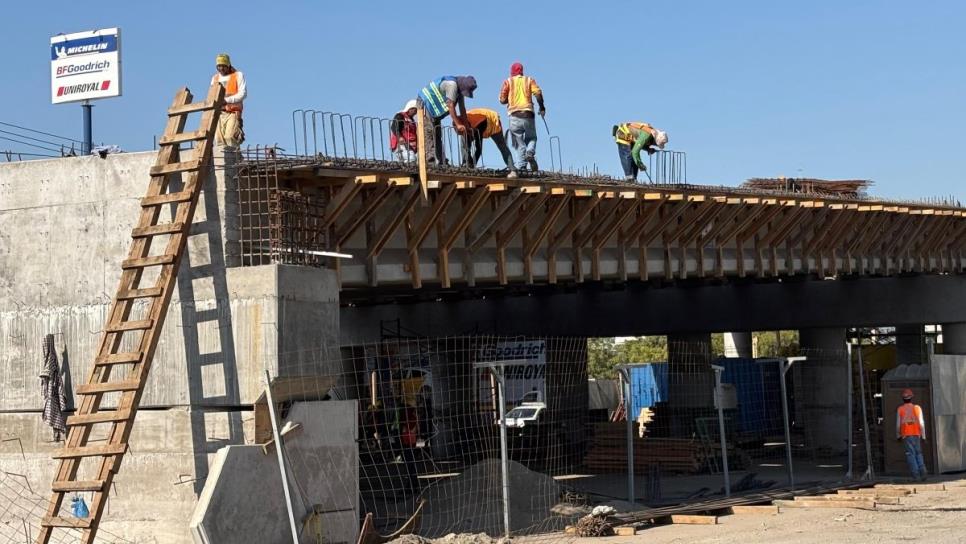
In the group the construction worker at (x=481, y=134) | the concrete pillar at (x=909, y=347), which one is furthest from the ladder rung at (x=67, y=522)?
the concrete pillar at (x=909, y=347)

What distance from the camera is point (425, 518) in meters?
21.0

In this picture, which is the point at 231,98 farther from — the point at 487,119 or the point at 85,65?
the point at 487,119

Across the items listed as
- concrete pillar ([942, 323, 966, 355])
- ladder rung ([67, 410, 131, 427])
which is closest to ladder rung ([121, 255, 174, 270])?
ladder rung ([67, 410, 131, 427])

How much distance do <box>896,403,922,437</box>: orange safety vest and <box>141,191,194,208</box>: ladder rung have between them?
15756mm

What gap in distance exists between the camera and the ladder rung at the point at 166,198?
1472 centimetres

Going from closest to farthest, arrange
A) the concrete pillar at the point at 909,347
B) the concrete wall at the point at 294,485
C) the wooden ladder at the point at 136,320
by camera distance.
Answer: the concrete wall at the point at 294,485
the wooden ladder at the point at 136,320
the concrete pillar at the point at 909,347

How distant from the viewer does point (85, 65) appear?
18.0m

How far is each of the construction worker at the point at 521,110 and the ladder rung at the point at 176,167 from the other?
696 cm

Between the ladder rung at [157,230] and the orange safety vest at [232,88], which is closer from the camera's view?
the ladder rung at [157,230]

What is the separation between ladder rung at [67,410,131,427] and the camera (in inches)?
563

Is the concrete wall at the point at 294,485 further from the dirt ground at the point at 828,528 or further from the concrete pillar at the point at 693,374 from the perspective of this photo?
the concrete pillar at the point at 693,374

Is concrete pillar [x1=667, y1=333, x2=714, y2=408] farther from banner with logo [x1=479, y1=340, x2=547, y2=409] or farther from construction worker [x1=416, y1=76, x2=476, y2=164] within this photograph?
construction worker [x1=416, y1=76, x2=476, y2=164]

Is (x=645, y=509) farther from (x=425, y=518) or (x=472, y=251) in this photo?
(x=472, y=251)

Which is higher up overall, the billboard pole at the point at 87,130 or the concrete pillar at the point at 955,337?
the billboard pole at the point at 87,130
